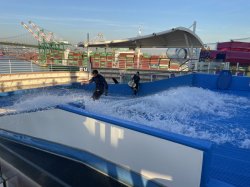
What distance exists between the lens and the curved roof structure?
1436 centimetres

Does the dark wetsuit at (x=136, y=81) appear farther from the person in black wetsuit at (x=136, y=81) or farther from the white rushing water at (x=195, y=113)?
the white rushing water at (x=195, y=113)

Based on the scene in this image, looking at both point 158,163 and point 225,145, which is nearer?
point 158,163

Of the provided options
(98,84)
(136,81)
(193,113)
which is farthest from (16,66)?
(193,113)

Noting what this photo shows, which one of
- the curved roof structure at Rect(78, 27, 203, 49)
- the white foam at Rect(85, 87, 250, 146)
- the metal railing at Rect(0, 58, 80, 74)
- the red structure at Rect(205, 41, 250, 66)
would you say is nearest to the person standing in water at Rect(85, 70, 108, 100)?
the white foam at Rect(85, 87, 250, 146)

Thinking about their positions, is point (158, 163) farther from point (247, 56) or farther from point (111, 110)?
point (247, 56)

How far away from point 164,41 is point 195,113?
11582 mm

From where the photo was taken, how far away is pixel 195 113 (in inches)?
256

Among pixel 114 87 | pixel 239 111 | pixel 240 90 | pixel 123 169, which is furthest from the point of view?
pixel 114 87

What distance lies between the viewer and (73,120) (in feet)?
12.0

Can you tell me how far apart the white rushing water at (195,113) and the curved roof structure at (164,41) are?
6.28m

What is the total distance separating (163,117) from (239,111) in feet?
8.12

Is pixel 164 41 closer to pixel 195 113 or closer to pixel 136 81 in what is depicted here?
pixel 136 81

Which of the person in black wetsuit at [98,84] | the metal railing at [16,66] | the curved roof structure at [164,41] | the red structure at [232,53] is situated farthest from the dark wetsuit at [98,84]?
the red structure at [232,53]

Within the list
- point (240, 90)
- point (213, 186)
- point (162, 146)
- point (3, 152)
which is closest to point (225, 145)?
point (213, 186)
